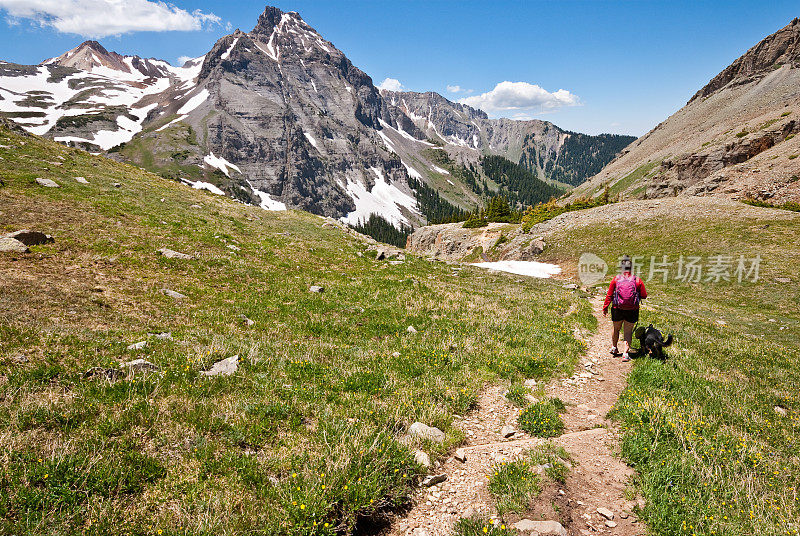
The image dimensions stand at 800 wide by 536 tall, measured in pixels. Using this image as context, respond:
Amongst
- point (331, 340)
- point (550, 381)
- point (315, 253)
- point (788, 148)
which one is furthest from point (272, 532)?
point (788, 148)

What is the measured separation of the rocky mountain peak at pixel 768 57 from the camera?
4808 inches

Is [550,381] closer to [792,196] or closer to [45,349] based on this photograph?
[45,349]

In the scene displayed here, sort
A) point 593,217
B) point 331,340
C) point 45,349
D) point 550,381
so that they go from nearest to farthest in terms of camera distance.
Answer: point 45,349
point 550,381
point 331,340
point 593,217

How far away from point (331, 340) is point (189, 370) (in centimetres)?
458

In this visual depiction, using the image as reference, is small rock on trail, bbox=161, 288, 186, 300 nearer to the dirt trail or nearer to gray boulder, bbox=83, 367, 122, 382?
gray boulder, bbox=83, 367, 122, 382

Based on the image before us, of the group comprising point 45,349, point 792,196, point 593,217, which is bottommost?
point 45,349

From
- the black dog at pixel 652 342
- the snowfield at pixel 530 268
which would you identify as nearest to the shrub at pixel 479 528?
the black dog at pixel 652 342

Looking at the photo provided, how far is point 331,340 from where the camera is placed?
38.3 ft

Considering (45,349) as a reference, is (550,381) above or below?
below

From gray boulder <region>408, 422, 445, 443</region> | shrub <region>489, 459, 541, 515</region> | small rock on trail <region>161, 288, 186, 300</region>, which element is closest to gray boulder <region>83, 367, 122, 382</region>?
small rock on trail <region>161, 288, 186, 300</region>

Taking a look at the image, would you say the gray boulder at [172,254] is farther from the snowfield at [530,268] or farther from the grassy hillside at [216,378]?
the snowfield at [530,268]

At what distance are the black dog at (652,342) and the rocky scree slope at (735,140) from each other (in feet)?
165

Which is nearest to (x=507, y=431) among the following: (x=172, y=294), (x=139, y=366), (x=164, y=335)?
(x=139, y=366)

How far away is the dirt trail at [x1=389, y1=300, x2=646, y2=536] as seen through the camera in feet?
16.8
